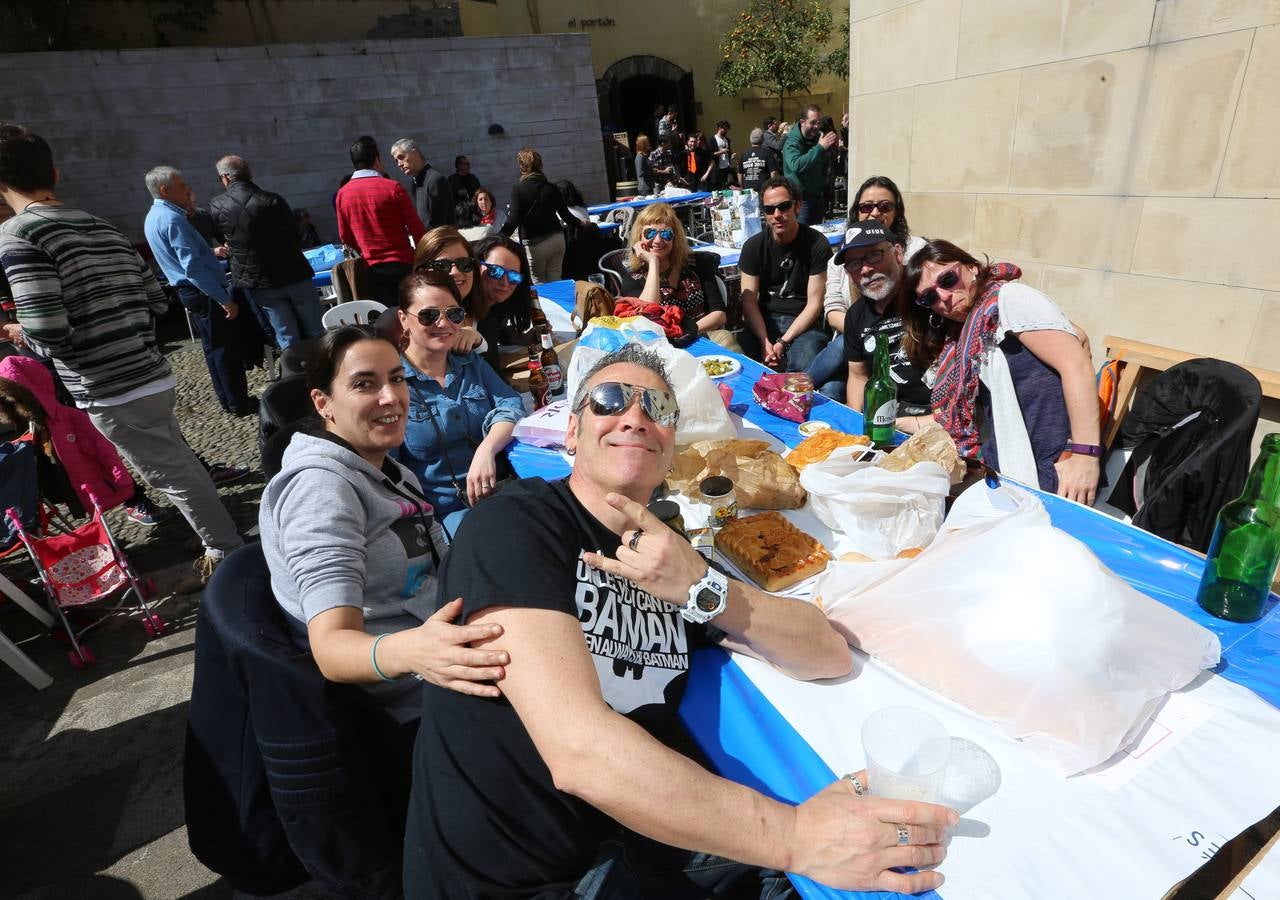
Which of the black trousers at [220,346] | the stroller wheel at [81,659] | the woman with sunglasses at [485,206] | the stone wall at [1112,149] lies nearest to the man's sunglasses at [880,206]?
the stone wall at [1112,149]

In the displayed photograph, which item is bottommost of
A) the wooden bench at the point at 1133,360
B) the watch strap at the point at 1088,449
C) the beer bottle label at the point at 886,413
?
the wooden bench at the point at 1133,360

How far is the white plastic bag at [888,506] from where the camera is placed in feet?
5.99

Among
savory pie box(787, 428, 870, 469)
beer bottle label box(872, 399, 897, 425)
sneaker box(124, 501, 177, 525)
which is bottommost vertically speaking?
sneaker box(124, 501, 177, 525)

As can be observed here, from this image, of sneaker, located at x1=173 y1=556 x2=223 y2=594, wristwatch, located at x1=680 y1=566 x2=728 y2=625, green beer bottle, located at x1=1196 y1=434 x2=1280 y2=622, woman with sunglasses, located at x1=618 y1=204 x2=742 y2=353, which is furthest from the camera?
woman with sunglasses, located at x1=618 y1=204 x2=742 y2=353

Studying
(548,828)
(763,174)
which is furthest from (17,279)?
(763,174)

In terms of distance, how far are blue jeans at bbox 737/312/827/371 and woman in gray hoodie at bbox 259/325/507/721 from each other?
3.18 metres

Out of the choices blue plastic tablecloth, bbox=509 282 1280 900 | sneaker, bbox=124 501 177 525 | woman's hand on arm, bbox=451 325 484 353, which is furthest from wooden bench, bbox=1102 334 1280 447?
sneaker, bbox=124 501 177 525

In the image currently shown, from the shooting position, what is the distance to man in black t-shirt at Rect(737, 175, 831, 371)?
4.50 metres

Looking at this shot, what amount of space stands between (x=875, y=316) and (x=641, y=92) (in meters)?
20.3

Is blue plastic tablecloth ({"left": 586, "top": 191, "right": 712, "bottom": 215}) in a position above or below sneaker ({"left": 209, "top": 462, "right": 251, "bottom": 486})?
above

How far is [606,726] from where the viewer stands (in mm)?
1104

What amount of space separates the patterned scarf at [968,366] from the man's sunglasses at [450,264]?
2643 millimetres

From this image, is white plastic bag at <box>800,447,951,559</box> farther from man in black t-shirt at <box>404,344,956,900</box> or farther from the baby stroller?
the baby stroller

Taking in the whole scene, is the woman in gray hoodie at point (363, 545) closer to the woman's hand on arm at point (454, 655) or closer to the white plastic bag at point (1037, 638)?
the woman's hand on arm at point (454, 655)
